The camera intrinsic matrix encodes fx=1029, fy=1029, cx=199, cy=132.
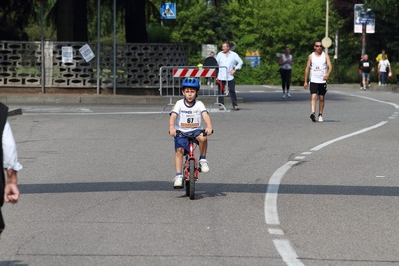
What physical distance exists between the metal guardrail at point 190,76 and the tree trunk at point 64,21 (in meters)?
3.23

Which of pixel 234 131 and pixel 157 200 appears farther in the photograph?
pixel 234 131

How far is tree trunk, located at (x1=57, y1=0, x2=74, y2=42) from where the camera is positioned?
104 feet

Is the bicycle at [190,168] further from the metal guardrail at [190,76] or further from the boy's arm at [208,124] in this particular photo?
the metal guardrail at [190,76]

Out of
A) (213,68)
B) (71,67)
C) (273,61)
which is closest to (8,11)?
(71,67)

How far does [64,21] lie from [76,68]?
155 centimetres

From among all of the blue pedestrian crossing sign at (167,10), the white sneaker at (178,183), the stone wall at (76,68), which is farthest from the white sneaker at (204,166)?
the blue pedestrian crossing sign at (167,10)

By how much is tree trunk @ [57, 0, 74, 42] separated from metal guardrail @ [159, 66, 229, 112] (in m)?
3.23

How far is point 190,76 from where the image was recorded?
28.2 m

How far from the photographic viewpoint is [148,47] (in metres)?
32.2

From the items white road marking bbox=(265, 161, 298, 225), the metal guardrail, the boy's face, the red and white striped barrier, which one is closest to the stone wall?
the metal guardrail

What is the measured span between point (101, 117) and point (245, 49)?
5210 cm

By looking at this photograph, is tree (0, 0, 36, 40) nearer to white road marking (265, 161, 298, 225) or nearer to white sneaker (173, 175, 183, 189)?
white road marking (265, 161, 298, 225)

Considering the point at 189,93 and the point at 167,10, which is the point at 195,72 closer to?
the point at 167,10

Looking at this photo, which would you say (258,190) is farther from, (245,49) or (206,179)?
(245,49)
